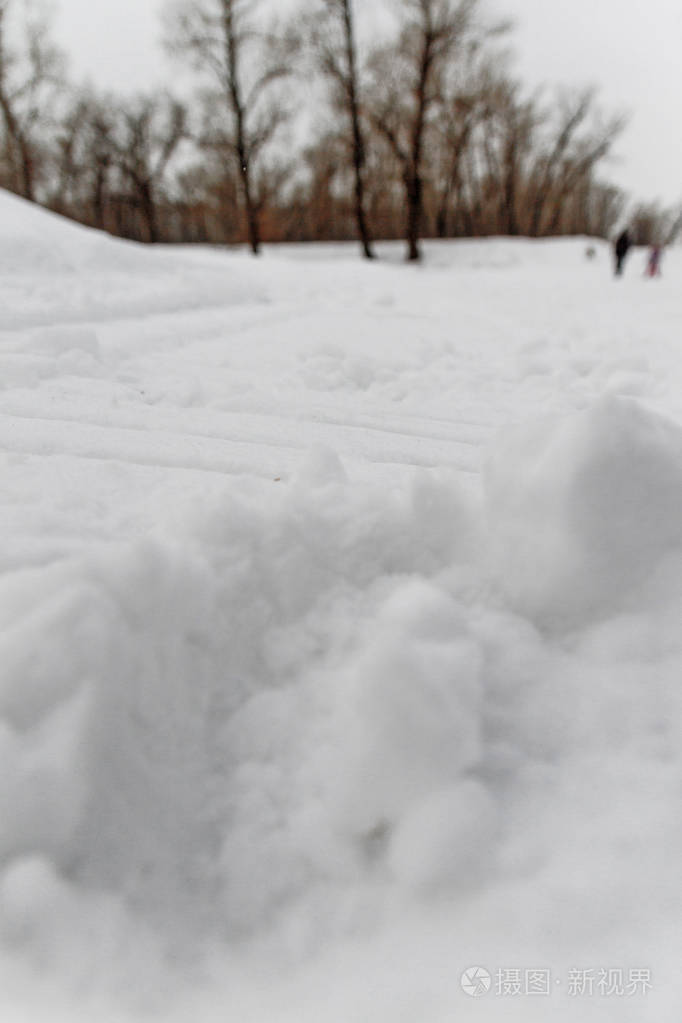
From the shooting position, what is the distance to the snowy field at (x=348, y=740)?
2.50ft

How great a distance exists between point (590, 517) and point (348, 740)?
24.1 inches

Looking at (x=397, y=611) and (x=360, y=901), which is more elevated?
(x=397, y=611)

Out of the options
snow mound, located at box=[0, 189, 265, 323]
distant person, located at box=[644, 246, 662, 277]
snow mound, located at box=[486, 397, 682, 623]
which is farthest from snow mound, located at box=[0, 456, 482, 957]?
distant person, located at box=[644, 246, 662, 277]

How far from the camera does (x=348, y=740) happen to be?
946mm

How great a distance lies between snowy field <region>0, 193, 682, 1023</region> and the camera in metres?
0.76

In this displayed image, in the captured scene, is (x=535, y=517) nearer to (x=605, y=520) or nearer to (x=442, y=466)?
(x=605, y=520)

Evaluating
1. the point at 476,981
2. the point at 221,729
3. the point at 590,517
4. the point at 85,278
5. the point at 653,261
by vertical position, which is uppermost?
the point at 653,261

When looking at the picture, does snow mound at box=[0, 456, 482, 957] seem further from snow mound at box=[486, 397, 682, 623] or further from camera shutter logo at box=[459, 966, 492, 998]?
snow mound at box=[486, 397, 682, 623]

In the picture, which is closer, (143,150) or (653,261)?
(653,261)

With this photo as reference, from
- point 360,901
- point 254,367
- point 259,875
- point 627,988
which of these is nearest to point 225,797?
point 259,875

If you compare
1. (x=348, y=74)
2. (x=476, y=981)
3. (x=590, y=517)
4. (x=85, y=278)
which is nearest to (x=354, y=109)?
(x=348, y=74)

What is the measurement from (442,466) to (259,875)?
1380 mm

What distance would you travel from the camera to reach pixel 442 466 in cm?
198

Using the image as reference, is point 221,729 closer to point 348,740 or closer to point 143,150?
point 348,740
